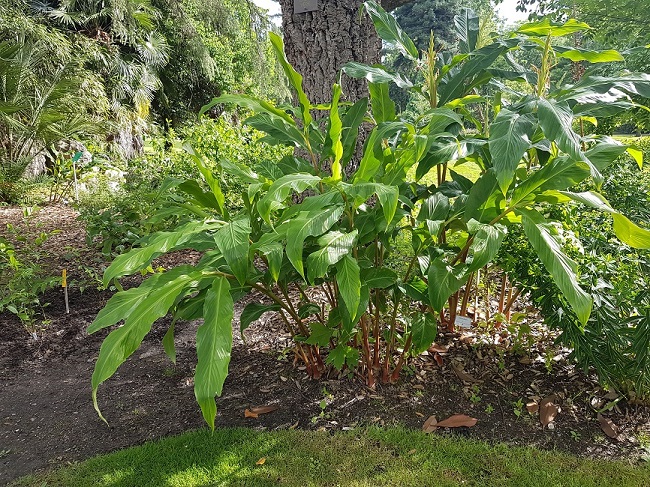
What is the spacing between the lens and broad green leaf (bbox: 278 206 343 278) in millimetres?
1491

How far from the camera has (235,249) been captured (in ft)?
4.97

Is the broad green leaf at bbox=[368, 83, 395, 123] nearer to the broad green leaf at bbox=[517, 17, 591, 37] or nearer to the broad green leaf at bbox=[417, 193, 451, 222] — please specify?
the broad green leaf at bbox=[417, 193, 451, 222]

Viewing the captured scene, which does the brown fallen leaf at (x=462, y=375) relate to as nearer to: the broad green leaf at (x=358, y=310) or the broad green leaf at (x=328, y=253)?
the broad green leaf at (x=358, y=310)

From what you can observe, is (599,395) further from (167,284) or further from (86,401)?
(86,401)

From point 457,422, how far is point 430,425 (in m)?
0.12

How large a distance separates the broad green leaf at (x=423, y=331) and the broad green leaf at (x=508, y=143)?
76 centimetres

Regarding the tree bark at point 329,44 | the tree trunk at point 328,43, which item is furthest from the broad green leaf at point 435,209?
the tree trunk at point 328,43

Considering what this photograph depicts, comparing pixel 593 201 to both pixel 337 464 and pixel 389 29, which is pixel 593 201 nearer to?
pixel 389 29

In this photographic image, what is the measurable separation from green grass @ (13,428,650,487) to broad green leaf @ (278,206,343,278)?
0.85 meters

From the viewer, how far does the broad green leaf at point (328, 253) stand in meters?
1.55

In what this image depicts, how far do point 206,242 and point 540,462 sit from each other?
1.53 metres

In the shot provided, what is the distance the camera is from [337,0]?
2893mm

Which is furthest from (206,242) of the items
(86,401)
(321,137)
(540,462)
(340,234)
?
(540,462)

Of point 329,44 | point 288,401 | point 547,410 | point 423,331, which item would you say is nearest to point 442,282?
point 423,331
